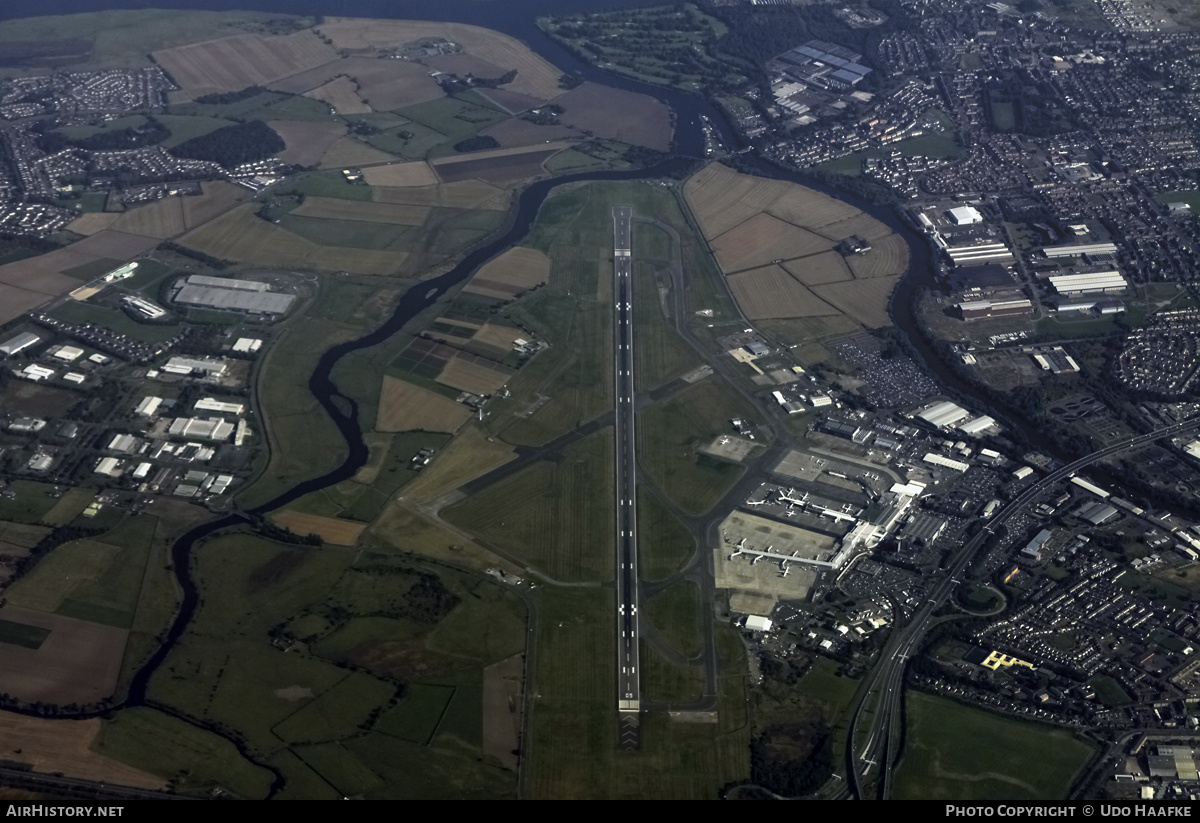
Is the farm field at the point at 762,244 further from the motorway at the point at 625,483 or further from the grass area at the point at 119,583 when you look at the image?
the grass area at the point at 119,583

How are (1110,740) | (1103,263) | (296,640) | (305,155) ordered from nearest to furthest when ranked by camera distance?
(1110,740), (296,640), (1103,263), (305,155)

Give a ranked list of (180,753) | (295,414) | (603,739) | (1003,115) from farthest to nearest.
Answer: (1003,115)
(295,414)
(603,739)
(180,753)

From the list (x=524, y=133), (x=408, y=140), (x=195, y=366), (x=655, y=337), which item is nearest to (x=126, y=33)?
(x=408, y=140)

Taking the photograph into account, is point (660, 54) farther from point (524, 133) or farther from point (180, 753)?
point (180, 753)

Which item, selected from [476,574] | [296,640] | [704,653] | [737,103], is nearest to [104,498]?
[296,640]

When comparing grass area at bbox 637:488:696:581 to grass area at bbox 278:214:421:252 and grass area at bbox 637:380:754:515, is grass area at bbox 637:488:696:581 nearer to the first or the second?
grass area at bbox 637:380:754:515

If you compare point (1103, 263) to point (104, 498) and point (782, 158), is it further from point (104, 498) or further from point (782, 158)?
point (104, 498)
